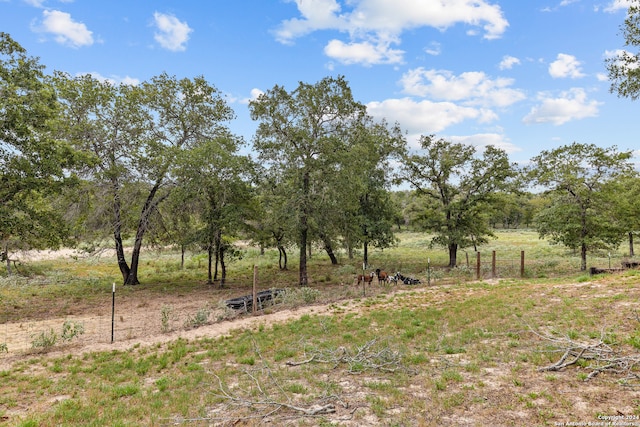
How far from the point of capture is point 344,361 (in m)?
7.76

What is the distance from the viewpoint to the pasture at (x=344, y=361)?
5383mm

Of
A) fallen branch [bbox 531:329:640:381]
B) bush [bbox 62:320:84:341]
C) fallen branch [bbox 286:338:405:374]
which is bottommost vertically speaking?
bush [bbox 62:320:84:341]

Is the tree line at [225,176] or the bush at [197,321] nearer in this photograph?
the bush at [197,321]

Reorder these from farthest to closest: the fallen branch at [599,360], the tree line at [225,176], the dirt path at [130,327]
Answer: the tree line at [225,176] → the dirt path at [130,327] → the fallen branch at [599,360]

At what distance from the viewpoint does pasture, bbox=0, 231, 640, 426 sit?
5.38 meters

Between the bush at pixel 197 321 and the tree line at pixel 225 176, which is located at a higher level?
the tree line at pixel 225 176

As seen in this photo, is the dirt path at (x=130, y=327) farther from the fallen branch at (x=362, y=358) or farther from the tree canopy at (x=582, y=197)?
the tree canopy at (x=582, y=197)

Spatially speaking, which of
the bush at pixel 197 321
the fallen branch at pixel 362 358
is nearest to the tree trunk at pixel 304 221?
the bush at pixel 197 321

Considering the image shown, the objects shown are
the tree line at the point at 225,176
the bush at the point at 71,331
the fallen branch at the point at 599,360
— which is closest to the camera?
the fallen branch at the point at 599,360

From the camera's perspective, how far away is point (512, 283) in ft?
54.4

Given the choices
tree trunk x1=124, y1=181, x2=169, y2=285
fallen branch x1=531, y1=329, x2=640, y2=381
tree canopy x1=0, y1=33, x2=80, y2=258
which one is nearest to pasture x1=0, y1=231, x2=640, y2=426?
fallen branch x1=531, y1=329, x2=640, y2=381

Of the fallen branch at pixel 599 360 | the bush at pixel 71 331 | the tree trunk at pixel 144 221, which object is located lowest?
the bush at pixel 71 331

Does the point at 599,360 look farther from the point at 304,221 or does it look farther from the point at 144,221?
the point at 144,221

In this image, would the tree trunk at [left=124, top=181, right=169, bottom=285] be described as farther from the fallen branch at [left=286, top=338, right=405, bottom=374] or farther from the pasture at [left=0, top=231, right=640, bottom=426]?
the fallen branch at [left=286, top=338, right=405, bottom=374]
